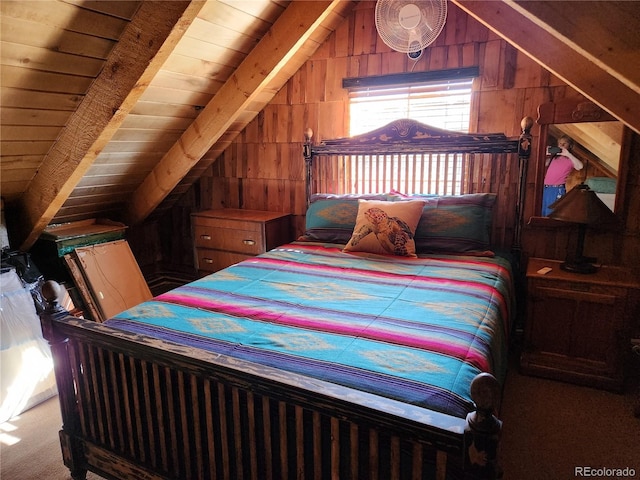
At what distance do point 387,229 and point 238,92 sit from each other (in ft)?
4.51

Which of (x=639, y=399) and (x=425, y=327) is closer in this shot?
(x=425, y=327)

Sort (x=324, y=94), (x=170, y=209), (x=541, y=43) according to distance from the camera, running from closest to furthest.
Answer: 1. (x=541, y=43)
2. (x=324, y=94)
3. (x=170, y=209)

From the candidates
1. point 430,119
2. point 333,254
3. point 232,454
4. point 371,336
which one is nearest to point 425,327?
point 371,336

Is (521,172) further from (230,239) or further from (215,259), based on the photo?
(215,259)

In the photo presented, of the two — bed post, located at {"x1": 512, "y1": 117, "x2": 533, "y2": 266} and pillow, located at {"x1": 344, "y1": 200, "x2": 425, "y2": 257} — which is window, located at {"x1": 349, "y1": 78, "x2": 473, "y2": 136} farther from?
pillow, located at {"x1": 344, "y1": 200, "x2": 425, "y2": 257}

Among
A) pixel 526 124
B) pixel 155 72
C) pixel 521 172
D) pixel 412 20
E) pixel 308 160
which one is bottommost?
pixel 521 172

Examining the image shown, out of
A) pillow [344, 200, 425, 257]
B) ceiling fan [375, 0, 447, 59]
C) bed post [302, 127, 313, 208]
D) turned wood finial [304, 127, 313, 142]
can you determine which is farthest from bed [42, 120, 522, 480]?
ceiling fan [375, 0, 447, 59]

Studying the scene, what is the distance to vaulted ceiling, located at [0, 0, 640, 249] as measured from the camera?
63.4 inches

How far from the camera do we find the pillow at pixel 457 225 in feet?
8.45

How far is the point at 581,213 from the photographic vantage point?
221 centimetres

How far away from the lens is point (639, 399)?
1.98 m

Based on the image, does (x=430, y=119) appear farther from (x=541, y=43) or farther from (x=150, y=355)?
(x=150, y=355)

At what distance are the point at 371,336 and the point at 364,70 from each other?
90.1 inches

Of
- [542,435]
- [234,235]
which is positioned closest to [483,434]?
[542,435]
